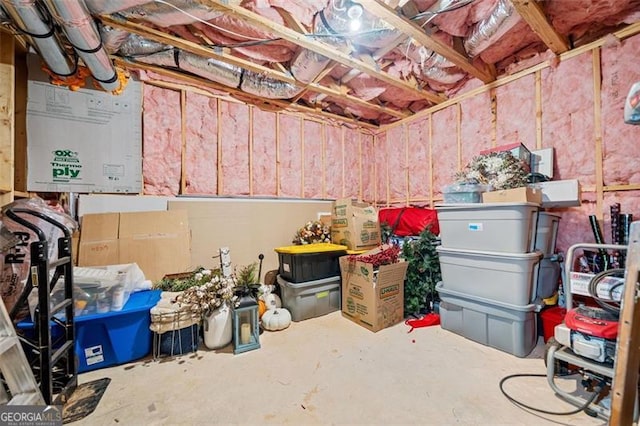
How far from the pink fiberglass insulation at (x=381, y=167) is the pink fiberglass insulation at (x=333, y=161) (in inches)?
32.3

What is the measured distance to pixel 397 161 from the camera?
4.51 m

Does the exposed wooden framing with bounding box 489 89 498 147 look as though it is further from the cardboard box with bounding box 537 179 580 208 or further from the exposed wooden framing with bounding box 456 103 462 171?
the cardboard box with bounding box 537 179 580 208

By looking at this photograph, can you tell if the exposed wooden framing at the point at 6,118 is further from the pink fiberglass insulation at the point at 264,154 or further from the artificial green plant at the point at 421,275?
the artificial green plant at the point at 421,275

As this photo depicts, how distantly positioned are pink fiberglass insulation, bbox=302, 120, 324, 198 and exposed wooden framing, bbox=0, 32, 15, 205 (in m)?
2.93

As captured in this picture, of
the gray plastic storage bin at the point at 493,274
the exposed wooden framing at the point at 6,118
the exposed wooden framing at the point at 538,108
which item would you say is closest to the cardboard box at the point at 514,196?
the gray plastic storage bin at the point at 493,274

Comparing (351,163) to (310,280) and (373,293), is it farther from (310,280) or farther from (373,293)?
(373,293)

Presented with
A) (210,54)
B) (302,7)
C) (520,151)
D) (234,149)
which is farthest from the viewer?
(234,149)

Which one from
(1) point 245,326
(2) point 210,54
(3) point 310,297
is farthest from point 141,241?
(2) point 210,54

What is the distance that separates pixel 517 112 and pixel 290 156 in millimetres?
2902

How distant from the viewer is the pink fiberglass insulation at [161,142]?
2949 mm

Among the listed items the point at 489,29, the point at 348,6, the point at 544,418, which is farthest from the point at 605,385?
the point at 348,6

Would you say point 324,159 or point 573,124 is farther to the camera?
point 324,159

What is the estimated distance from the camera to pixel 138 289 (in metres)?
2.39

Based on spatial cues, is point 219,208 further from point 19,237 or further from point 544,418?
point 544,418
